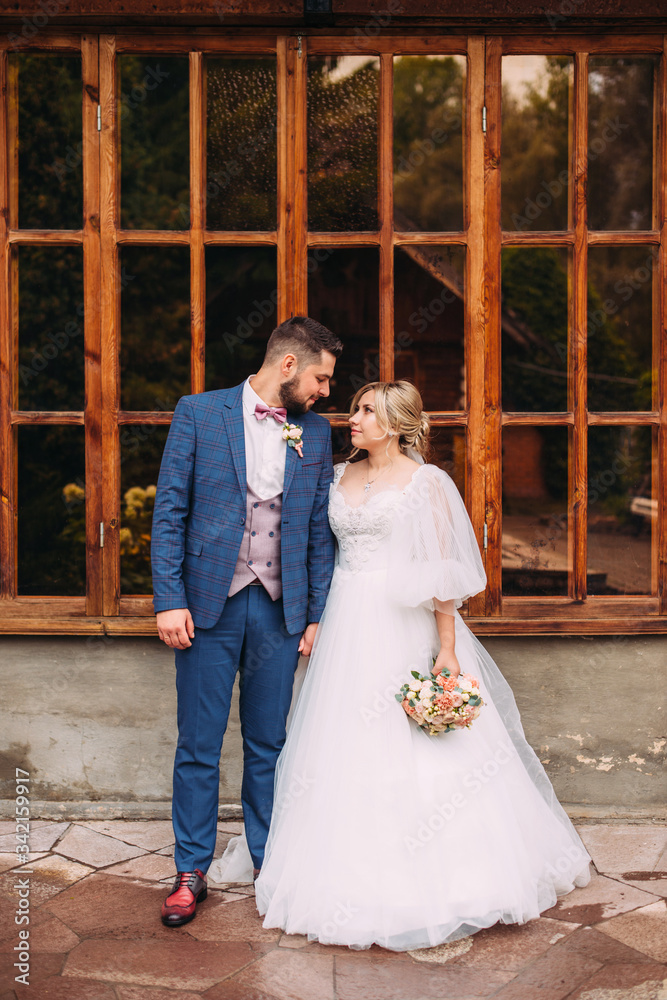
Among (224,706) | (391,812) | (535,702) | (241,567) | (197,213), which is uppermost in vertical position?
(197,213)

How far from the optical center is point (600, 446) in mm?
3680

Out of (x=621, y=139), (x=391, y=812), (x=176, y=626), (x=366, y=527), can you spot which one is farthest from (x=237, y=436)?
(x=621, y=139)

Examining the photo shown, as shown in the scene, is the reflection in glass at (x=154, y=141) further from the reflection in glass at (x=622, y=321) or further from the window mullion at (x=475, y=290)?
the reflection in glass at (x=622, y=321)

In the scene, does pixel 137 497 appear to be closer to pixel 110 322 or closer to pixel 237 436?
pixel 110 322

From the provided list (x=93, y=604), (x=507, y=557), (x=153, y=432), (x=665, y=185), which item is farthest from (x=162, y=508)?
(x=665, y=185)

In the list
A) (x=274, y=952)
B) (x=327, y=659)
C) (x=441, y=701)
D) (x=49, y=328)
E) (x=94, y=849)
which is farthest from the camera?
(x=49, y=328)

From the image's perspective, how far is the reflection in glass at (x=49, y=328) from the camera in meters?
3.71

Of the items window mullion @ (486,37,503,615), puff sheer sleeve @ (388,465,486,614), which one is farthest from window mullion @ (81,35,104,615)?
window mullion @ (486,37,503,615)

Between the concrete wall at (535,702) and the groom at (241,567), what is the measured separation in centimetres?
71

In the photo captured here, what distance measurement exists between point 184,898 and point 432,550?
1.40 m

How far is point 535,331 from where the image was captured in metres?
4.68

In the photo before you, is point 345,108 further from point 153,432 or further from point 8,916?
point 8,916

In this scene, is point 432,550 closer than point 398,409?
Yes

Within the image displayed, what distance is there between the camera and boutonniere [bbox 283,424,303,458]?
2846mm
